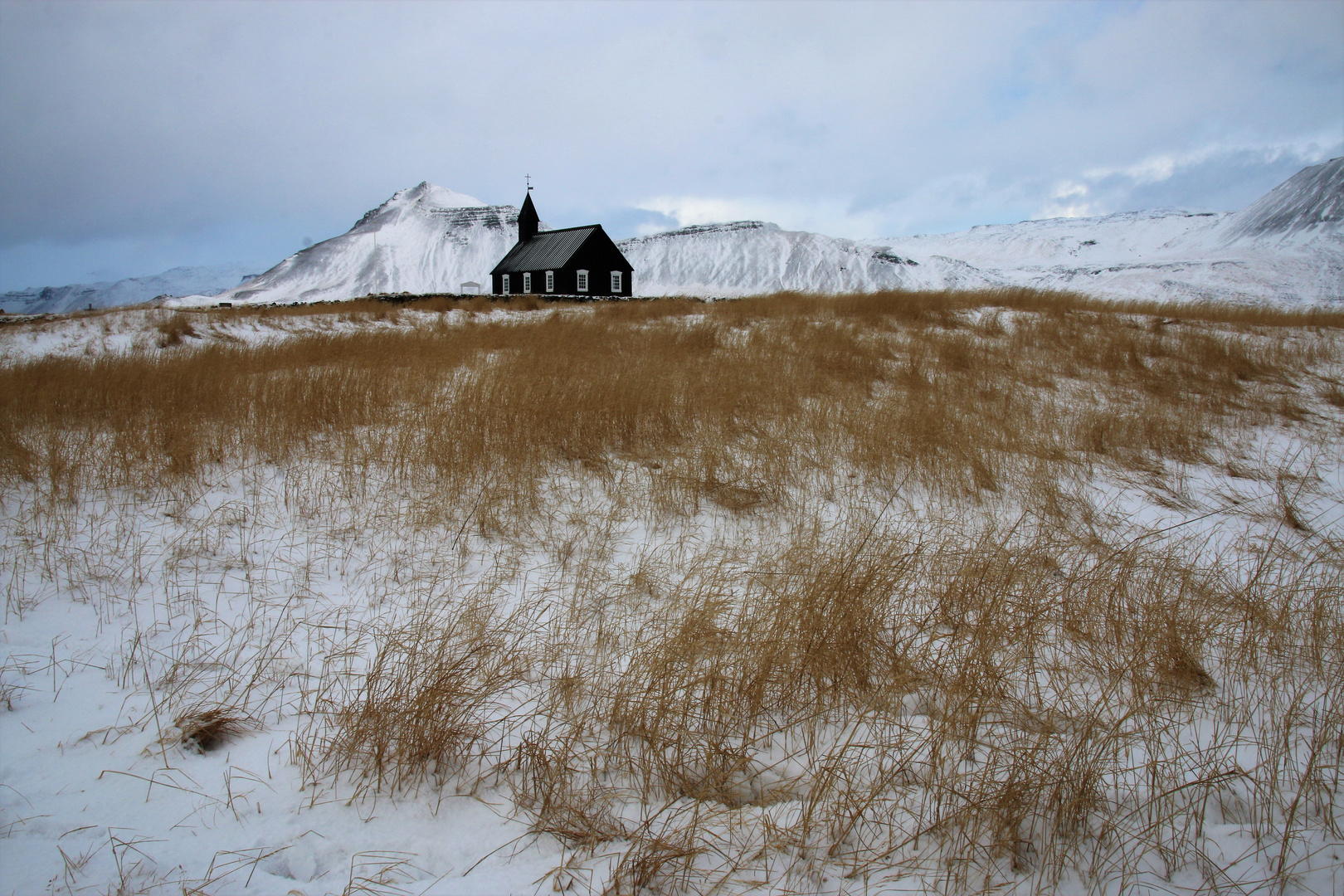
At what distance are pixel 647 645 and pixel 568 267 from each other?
104 ft

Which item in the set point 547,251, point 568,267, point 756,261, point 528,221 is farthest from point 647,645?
point 756,261

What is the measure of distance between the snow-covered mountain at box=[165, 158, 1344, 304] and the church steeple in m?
26.5

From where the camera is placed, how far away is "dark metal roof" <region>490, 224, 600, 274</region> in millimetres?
32500

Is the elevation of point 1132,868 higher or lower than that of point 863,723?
lower

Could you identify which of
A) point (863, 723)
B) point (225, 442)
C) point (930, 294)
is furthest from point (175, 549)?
point (930, 294)

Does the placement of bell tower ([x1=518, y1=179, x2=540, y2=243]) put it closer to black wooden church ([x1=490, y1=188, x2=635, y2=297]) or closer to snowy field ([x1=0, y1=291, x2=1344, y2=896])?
black wooden church ([x1=490, y1=188, x2=635, y2=297])

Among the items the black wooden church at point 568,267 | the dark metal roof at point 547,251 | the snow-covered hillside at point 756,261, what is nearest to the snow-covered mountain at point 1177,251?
the snow-covered hillside at point 756,261

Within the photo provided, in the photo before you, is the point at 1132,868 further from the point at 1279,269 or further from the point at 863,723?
the point at 1279,269

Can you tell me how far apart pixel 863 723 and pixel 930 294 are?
13.9 m

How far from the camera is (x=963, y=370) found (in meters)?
8.69

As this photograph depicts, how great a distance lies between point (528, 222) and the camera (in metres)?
38.3

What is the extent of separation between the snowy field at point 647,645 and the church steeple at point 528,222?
34.4 metres

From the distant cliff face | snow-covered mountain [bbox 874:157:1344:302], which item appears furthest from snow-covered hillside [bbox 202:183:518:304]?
the distant cliff face

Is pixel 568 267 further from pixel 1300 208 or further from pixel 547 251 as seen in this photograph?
pixel 1300 208
